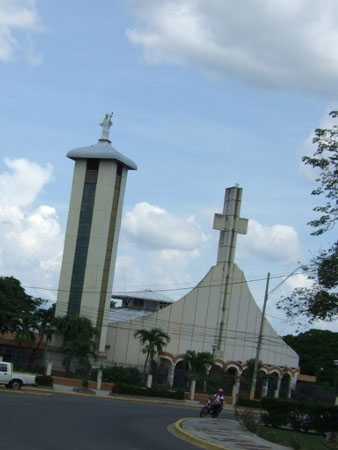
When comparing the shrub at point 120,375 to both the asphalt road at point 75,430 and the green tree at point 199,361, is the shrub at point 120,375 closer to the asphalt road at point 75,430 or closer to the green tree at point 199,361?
the green tree at point 199,361

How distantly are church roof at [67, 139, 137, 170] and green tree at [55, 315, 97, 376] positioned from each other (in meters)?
13.9

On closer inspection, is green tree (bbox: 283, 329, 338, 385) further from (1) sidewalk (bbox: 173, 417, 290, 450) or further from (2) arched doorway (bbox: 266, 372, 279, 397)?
(1) sidewalk (bbox: 173, 417, 290, 450)

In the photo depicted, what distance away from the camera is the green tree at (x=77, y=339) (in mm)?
58000

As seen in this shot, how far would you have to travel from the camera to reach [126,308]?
8088 centimetres

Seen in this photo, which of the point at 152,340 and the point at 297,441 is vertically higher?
the point at 297,441

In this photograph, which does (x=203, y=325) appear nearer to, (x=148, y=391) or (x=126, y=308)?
(x=126, y=308)

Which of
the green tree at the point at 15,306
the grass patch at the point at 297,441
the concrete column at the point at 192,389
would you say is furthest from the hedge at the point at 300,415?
the green tree at the point at 15,306

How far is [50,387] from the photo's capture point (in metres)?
47.4

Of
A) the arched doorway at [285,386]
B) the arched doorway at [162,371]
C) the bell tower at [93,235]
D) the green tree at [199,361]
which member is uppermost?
the bell tower at [93,235]

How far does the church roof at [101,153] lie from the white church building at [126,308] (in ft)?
0.28

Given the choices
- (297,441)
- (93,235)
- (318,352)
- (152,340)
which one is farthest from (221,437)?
(318,352)

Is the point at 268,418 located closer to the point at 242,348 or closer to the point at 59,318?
the point at 59,318

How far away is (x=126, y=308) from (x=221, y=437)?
58.1 meters

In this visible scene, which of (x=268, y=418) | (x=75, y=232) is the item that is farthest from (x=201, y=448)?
(x=75, y=232)
